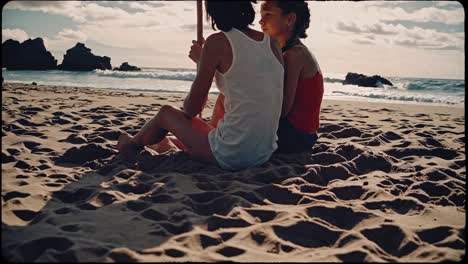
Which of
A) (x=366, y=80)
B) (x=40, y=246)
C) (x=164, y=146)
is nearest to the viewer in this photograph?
(x=40, y=246)

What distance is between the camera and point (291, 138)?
3.70m

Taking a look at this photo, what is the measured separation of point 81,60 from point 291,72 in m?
35.0

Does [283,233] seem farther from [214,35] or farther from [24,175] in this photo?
[24,175]

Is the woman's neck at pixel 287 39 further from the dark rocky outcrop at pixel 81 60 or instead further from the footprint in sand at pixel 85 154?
the dark rocky outcrop at pixel 81 60

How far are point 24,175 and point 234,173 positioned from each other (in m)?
1.51

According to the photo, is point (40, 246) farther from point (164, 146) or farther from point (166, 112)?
point (164, 146)

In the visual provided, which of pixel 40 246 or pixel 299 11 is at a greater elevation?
pixel 299 11

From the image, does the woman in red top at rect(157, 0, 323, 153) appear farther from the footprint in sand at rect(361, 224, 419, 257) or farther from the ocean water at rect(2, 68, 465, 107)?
the ocean water at rect(2, 68, 465, 107)

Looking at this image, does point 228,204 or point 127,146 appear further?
point 127,146

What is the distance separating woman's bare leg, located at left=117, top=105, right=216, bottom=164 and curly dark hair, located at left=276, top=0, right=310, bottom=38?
1.07 m

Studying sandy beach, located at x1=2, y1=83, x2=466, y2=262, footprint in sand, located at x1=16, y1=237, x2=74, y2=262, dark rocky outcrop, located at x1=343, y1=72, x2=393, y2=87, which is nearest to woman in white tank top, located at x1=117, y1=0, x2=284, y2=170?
sandy beach, located at x1=2, y1=83, x2=466, y2=262

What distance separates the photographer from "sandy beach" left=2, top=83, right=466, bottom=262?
Answer: 6.63ft

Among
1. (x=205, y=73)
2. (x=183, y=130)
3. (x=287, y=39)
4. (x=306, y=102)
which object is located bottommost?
(x=183, y=130)

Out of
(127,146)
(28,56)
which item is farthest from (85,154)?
(28,56)
